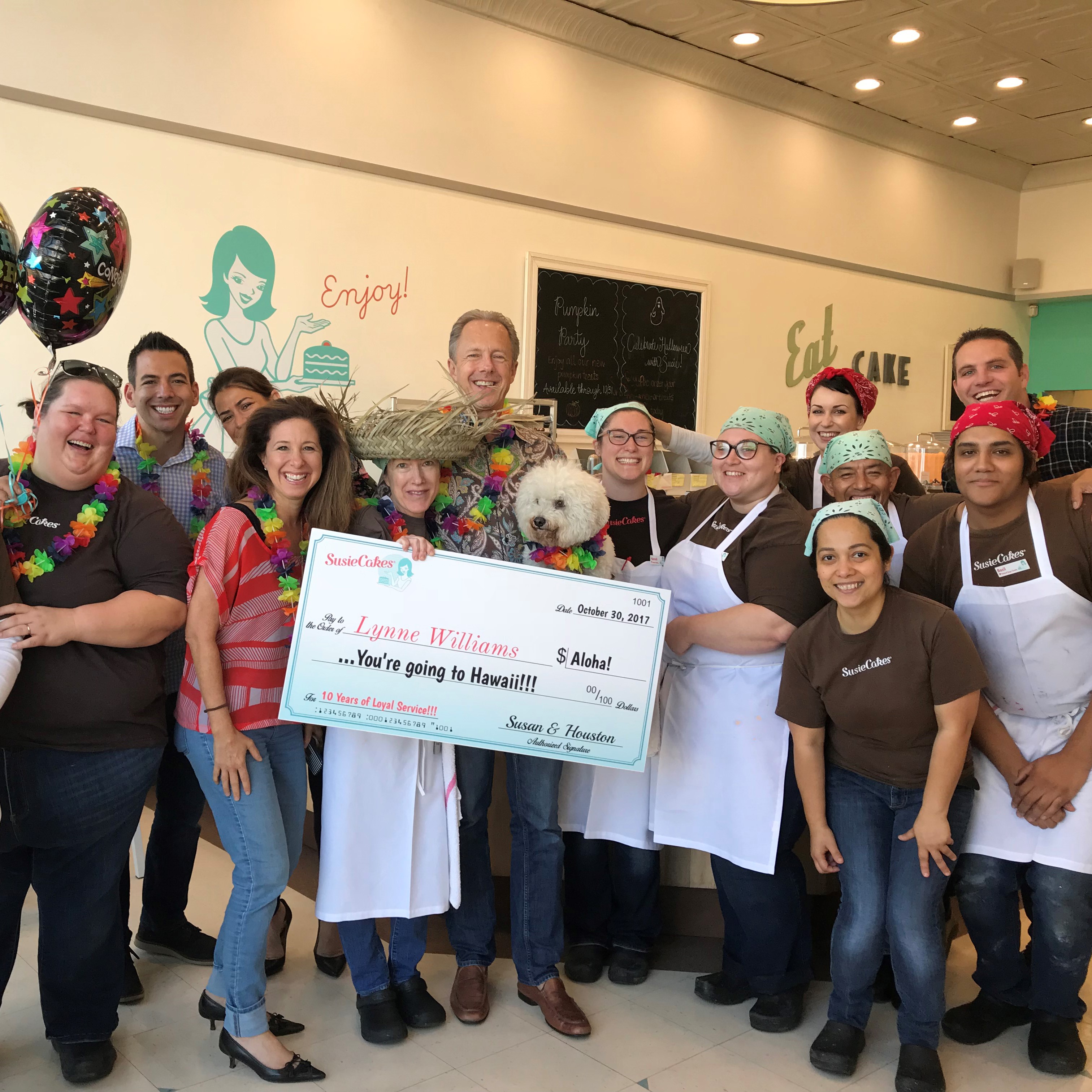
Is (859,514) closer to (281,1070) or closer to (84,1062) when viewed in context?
(281,1070)

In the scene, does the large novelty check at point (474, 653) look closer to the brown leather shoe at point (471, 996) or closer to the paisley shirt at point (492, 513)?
the paisley shirt at point (492, 513)

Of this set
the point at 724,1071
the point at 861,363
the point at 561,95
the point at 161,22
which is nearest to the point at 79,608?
the point at 724,1071

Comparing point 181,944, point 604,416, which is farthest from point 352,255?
point 181,944

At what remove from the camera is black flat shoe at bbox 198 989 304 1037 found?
104 inches

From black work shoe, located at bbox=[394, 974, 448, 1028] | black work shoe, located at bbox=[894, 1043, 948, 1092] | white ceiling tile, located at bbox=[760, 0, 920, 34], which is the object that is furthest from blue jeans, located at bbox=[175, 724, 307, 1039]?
white ceiling tile, located at bbox=[760, 0, 920, 34]

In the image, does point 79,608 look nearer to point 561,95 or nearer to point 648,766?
point 648,766

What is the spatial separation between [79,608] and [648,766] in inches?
62.7

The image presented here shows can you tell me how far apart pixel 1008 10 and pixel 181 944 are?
20.3 feet

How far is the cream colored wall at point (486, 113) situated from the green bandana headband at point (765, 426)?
10.3 feet

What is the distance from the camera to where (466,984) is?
274cm

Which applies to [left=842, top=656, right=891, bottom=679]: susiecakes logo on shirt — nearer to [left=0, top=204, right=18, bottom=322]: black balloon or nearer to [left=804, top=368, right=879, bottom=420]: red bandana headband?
[left=804, top=368, right=879, bottom=420]: red bandana headband

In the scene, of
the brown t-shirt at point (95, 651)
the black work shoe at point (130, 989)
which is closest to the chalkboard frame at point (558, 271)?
the brown t-shirt at point (95, 651)

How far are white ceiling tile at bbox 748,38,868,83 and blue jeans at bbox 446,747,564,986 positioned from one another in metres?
5.31

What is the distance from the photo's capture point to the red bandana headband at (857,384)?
3.37 m
